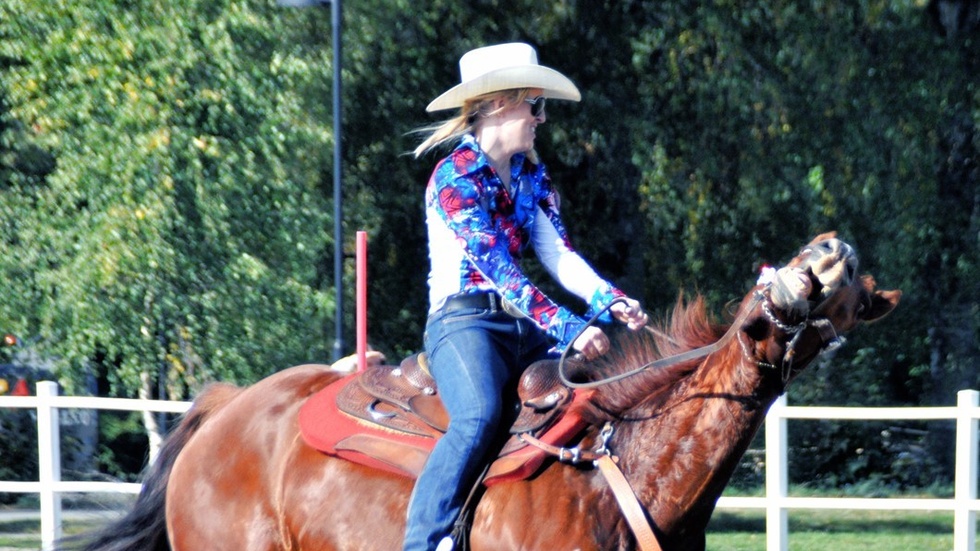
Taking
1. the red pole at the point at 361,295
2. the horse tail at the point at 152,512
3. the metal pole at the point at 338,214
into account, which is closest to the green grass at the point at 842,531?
the metal pole at the point at 338,214

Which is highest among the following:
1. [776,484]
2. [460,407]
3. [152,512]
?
[460,407]

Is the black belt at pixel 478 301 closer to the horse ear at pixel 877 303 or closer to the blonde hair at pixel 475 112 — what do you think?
the blonde hair at pixel 475 112

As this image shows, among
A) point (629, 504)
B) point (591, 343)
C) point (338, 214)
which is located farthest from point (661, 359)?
point (338, 214)

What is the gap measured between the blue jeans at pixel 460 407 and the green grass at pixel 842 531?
583 cm

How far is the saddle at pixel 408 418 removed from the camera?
11.6 ft

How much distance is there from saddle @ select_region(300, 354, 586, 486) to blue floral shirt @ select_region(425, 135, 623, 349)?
0.18m

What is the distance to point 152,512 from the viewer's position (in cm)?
450

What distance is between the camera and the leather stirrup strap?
10.8 ft

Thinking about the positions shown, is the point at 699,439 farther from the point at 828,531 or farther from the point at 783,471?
the point at 828,531

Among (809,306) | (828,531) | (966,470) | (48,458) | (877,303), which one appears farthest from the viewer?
(828,531)

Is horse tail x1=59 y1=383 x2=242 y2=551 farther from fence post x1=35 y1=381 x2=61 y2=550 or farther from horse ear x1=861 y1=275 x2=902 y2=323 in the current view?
fence post x1=35 y1=381 x2=61 y2=550

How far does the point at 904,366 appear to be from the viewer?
13758 mm

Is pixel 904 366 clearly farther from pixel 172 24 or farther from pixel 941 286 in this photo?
pixel 172 24

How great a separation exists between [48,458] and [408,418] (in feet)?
15.5
